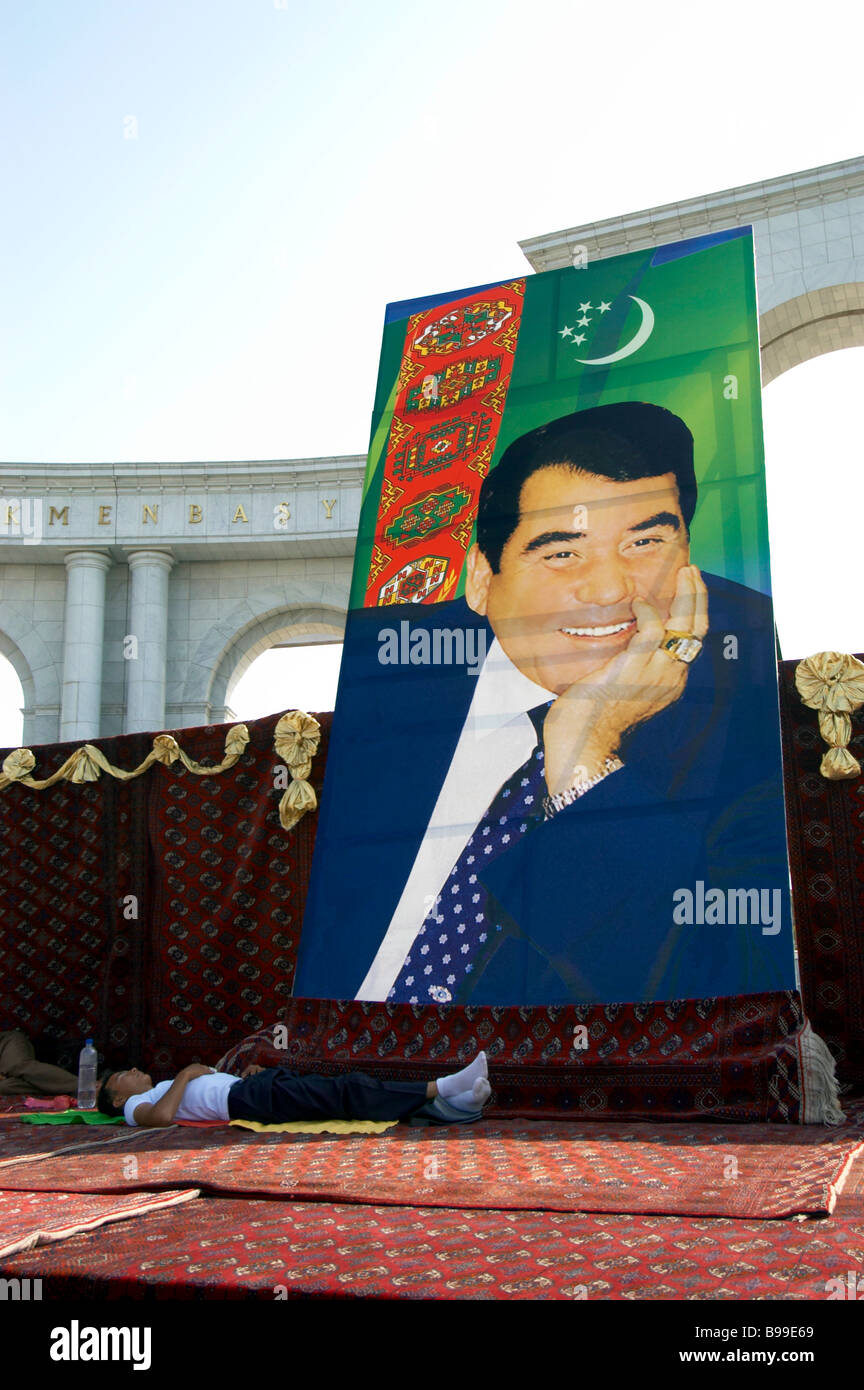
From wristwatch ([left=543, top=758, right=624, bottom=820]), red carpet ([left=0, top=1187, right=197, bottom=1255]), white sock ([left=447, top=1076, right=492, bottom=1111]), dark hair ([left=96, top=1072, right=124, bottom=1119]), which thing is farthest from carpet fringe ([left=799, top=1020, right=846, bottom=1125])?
dark hair ([left=96, top=1072, right=124, bottom=1119])

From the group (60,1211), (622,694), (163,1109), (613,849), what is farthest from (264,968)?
(60,1211)

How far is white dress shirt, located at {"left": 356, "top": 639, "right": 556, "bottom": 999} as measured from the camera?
17.7 ft

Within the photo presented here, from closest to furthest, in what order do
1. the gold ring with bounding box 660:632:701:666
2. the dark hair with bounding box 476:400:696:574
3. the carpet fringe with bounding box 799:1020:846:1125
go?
the carpet fringe with bounding box 799:1020:846:1125, the gold ring with bounding box 660:632:701:666, the dark hair with bounding box 476:400:696:574

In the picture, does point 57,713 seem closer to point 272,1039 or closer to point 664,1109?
point 272,1039

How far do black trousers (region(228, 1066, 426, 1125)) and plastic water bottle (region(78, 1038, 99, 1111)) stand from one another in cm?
156

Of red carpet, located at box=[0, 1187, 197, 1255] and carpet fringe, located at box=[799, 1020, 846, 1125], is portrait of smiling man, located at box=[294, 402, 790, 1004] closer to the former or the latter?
carpet fringe, located at box=[799, 1020, 846, 1125]

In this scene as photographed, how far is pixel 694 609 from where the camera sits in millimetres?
5402

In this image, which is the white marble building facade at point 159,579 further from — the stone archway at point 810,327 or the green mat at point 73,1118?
the green mat at point 73,1118

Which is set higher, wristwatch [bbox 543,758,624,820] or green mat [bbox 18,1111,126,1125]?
wristwatch [bbox 543,758,624,820]

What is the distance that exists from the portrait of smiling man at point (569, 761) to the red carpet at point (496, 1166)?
→ 34.1 inches

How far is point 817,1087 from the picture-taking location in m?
4.17

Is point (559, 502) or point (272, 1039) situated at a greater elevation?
point (559, 502)
